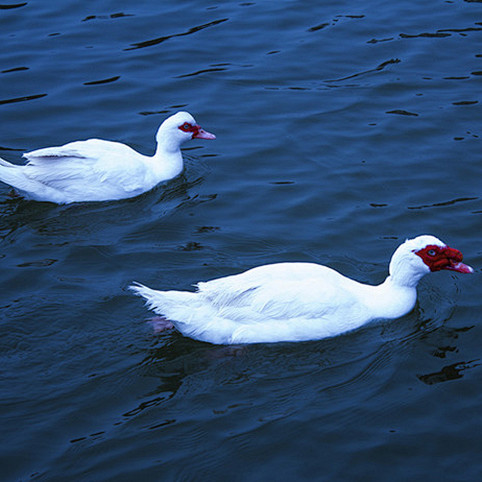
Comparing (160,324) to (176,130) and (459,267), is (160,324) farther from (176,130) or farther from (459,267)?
(176,130)

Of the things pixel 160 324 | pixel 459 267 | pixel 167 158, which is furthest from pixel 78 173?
pixel 459 267

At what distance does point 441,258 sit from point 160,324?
94.4 inches

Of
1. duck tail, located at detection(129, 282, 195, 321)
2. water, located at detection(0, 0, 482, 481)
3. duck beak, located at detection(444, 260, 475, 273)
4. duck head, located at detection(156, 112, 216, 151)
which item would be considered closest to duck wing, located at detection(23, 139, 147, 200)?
water, located at detection(0, 0, 482, 481)

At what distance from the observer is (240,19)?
1343 centimetres

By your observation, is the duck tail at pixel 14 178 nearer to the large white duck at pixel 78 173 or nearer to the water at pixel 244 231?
the large white duck at pixel 78 173

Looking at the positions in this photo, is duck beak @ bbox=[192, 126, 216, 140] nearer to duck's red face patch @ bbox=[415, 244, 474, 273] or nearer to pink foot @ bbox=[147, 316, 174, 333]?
pink foot @ bbox=[147, 316, 174, 333]

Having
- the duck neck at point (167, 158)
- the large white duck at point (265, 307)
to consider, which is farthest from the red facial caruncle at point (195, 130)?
the large white duck at point (265, 307)

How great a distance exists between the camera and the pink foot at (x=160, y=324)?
7.35 metres

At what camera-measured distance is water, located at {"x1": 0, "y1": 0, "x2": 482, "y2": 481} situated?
615 centimetres

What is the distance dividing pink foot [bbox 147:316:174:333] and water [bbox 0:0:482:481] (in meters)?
0.07

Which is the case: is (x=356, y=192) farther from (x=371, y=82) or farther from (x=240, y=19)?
(x=240, y=19)

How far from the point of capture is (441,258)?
7473mm

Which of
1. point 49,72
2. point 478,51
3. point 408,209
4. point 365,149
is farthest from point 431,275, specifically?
point 49,72

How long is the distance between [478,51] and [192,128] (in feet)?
14.8
